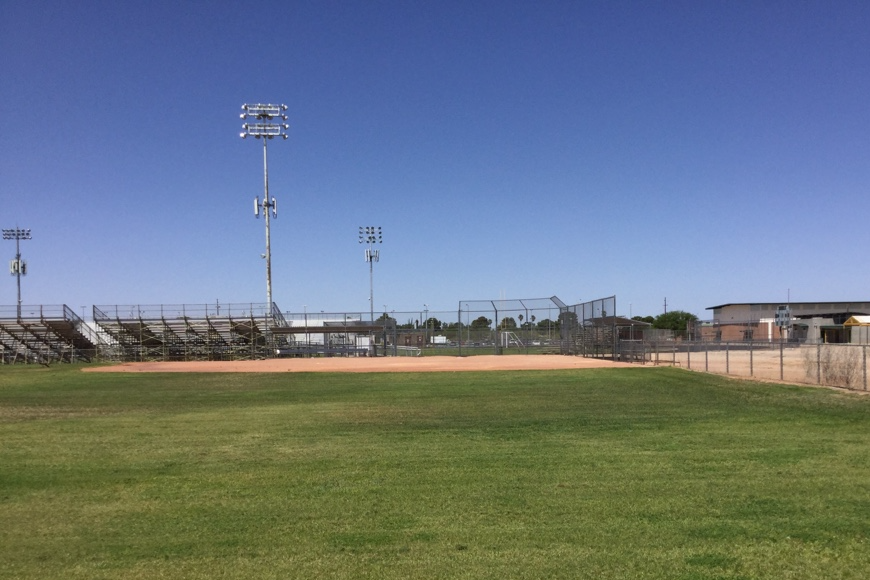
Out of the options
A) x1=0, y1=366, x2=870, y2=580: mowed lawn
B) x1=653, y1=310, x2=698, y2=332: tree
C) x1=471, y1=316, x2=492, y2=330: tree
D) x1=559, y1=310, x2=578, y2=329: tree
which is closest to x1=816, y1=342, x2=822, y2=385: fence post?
x1=0, y1=366, x2=870, y2=580: mowed lawn

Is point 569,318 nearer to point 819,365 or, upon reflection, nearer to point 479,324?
point 479,324

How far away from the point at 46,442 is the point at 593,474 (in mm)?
8855

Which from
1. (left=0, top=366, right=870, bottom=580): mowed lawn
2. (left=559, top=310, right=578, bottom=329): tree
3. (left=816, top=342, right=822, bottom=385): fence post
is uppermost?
(left=559, top=310, right=578, bottom=329): tree

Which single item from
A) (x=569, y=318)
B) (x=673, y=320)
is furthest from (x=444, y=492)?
(x=673, y=320)

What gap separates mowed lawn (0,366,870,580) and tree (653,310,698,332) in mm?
92064

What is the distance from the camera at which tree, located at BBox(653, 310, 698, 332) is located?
335 feet

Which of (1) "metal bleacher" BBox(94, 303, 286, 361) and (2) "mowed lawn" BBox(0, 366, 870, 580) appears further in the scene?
(1) "metal bleacher" BBox(94, 303, 286, 361)

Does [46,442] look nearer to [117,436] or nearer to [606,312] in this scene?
[117,436]

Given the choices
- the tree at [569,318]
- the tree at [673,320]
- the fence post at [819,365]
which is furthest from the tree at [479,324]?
the tree at [673,320]

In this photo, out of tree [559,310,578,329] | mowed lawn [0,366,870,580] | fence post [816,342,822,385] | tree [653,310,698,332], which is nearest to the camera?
mowed lawn [0,366,870,580]

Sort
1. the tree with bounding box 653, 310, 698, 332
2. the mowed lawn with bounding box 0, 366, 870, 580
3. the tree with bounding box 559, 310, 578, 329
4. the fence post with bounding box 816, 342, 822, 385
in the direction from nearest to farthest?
the mowed lawn with bounding box 0, 366, 870, 580
the fence post with bounding box 816, 342, 822, 385
the tree with bounding box 559, 310, 578, 329
the tree with bounding box 653, 310, 698, 332

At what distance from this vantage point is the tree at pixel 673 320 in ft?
335

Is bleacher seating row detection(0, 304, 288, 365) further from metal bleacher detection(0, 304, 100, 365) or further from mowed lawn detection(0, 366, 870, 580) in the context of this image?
mowed lawn detection(0, 366, 870, 580)

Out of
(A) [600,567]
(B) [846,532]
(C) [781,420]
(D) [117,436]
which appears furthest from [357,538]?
(C) [781,420]
